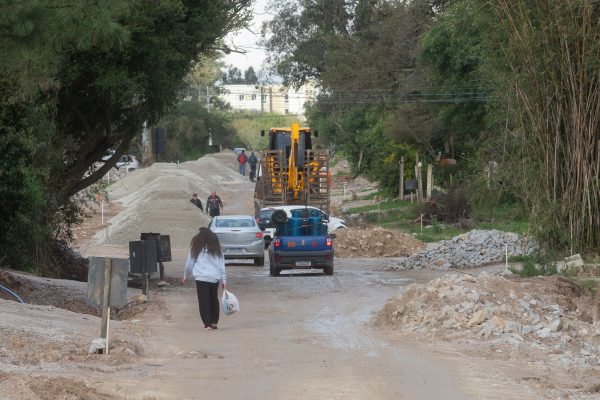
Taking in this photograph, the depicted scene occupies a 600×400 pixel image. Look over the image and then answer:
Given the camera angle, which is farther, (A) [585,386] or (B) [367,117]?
(B) [367,117]

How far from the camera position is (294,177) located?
41.6 m

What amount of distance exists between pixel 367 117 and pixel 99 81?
4482 cm

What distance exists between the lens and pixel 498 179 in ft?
77.8

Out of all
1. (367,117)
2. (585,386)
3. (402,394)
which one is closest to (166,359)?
(402,394)

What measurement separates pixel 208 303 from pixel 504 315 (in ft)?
14.7

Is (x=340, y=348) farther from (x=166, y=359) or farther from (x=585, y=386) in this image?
(x=585, y=386)

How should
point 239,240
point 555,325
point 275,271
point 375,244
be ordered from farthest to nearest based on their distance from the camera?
point 375,244 → point 239,240 → point 275,271 → point 555,325

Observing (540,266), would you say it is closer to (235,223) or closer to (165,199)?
(235,223)

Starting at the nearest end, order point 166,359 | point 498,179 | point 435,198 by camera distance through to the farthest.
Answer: point 166,359, point 498,179, point 435,198

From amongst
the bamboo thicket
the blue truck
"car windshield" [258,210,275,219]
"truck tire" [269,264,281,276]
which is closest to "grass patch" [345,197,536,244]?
"car windshield" [258,210,275,219]

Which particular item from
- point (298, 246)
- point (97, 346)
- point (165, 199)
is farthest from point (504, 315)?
point (165, 199)

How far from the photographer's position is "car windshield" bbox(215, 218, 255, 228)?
32438mm

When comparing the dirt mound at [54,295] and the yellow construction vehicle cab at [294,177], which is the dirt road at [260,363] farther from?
the yellow construction vehicle cab at [294,177]

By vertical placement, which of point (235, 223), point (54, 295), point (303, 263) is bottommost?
point (303, 263)
